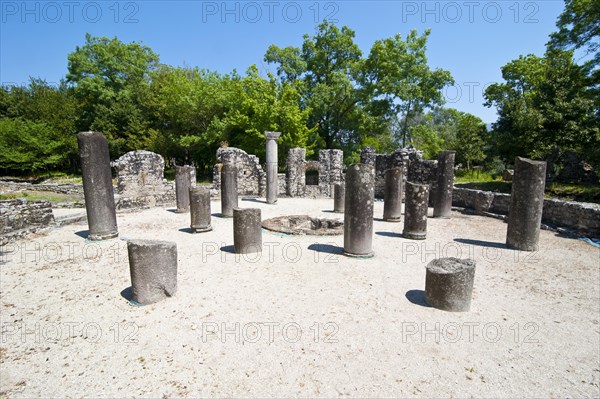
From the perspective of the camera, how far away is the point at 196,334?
169 inches

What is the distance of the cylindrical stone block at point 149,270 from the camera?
5.13 metres

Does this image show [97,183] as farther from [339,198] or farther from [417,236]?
[417,236]

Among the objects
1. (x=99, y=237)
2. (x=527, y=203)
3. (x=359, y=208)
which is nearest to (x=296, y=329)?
(x=359, y=208)

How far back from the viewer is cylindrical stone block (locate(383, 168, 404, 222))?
38.4 ft

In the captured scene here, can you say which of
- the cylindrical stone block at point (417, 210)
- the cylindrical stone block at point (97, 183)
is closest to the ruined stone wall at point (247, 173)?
the cylindrical stone block at point (97, 183)

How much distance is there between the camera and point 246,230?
25.2 ft

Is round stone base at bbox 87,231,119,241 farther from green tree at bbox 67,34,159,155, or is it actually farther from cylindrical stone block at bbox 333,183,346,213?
green tree at bbox 67,34,159,155

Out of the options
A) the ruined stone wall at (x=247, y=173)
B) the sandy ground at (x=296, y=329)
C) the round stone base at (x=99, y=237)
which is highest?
the ruined stone wall at (x=247, y=173)

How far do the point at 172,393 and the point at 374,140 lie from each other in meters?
29.9

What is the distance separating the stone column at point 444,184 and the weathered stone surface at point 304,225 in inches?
179

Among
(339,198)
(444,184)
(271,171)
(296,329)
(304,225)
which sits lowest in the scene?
(296,329)

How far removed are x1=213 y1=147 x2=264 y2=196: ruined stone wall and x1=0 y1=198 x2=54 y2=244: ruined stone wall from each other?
9.39 meters

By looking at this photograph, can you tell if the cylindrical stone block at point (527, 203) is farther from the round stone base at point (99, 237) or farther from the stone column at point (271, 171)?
the round stone base at point (99, 237)

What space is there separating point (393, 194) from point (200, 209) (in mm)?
7057
